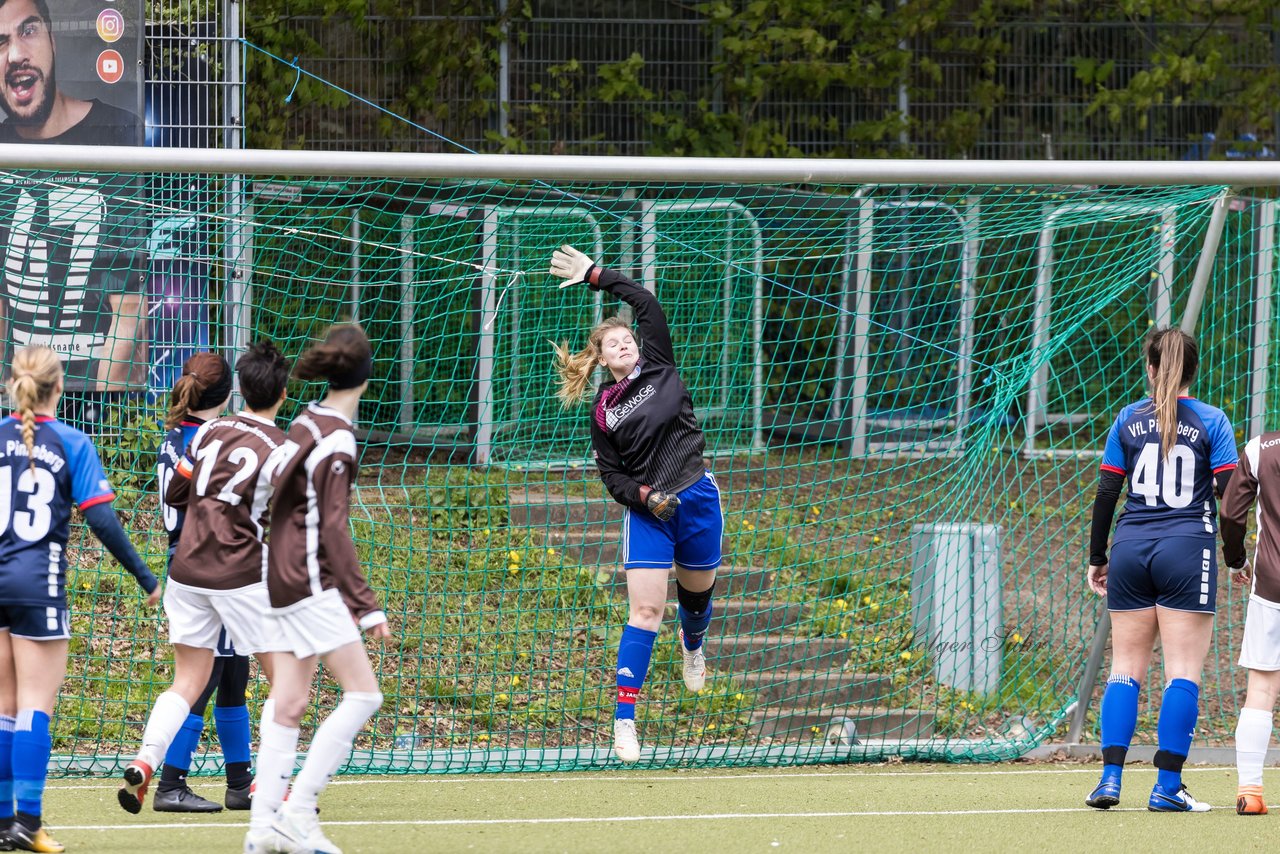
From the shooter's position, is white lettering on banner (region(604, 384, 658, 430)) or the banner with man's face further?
the banner with man's face

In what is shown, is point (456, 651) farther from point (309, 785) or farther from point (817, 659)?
point (309, 785)

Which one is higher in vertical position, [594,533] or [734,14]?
[734,14]

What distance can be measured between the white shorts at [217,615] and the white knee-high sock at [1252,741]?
135 inches

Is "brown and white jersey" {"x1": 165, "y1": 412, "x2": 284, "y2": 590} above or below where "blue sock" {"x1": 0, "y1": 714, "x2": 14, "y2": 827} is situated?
above

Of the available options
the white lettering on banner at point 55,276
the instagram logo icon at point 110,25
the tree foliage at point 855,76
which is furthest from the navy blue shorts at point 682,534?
the tree foliage at point 855,76

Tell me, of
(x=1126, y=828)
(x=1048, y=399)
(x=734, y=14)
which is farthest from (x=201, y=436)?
(x=734, y=14)

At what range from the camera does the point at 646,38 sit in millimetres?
11562

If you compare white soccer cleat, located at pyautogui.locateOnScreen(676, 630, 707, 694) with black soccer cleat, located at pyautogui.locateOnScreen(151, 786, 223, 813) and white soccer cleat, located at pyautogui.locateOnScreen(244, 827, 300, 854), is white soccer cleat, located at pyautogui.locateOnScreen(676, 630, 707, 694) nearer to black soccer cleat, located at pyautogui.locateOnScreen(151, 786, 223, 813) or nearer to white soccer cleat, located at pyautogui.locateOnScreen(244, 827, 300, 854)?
black soccer cleat, located at pyautogui.locateOnScreen(151, 786, 223, 813)

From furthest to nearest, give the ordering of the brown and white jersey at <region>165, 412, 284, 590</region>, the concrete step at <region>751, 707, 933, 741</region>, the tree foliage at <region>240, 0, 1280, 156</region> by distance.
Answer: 1. the tree foliage at <region>240, 0, 1280, 156</region>
2. the concrete step at <region>751, 707, 933, 741</region>
3. the brown and white jersey at <region>165, 412, 284, 590</region>

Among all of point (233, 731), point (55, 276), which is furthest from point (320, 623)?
point (55, 276)

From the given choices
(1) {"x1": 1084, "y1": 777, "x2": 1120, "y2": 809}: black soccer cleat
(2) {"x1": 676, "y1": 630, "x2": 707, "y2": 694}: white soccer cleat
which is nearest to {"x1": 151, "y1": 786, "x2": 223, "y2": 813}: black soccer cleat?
(2) {"x1": 676, "y1": 630, "x2": 707, "y2": 694}: white soccer cleat

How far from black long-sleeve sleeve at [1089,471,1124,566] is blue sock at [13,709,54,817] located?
3.70 metres

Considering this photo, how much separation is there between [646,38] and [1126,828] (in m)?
7.85

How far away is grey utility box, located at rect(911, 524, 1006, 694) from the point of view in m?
7.99
